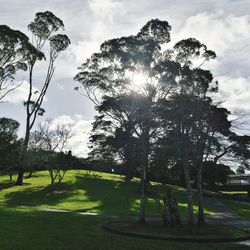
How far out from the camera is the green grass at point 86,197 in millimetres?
33844

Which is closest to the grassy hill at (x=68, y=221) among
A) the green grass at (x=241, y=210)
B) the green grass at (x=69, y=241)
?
the green grass at (x=69, y=241)

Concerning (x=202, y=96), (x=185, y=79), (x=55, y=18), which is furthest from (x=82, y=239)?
(x=55, y=18)

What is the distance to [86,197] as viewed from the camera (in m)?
40.0

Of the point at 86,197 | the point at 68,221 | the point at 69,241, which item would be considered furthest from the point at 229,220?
the point at 69,241

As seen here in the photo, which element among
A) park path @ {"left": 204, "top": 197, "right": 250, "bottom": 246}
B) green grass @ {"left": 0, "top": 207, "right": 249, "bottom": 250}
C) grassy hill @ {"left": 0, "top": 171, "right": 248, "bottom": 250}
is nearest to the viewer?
green grass @ {"left": 0, "top": 207, "right": 249, "bottom": 250}

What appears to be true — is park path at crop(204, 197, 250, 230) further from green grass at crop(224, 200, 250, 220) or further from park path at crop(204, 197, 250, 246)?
green grass at crop(224, 200, 250, 220)

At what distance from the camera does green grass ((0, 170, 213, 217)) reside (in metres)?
33.8

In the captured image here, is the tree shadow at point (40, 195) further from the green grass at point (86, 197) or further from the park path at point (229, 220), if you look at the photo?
the park path at point (229, 220)

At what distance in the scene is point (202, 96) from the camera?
80.1ft

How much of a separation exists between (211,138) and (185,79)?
714 cm

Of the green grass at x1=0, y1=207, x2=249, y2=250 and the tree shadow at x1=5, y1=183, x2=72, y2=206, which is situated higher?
the tree shadow at x1=5, y1=183, x2=72, y2=206

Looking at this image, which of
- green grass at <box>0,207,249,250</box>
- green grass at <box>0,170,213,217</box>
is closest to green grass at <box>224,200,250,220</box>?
green grass at <box>0,170,213,217</box>

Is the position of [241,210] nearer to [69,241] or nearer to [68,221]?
[68,221]

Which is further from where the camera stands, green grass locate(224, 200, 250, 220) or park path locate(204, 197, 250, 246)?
green grass locate(224, 200, 250, 220)
